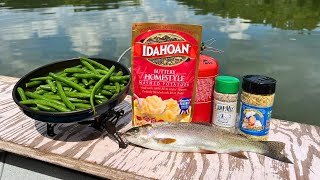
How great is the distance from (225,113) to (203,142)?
28 centimetres

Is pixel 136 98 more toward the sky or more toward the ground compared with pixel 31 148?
more toward the sky

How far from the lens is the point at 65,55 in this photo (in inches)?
444

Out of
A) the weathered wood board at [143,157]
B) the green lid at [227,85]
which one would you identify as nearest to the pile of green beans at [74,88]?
the weathered wood board at [143,157]

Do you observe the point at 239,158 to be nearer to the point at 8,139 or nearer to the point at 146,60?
the point at 146,60

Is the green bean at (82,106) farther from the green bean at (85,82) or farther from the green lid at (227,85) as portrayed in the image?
the green lid at (227,85)

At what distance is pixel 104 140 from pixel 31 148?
0.51 metres

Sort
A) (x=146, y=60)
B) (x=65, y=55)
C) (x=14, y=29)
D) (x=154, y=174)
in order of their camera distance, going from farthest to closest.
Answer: (x=14, y=29), (x=65, y=55), (x=146, y=60), (x=154, y=174)

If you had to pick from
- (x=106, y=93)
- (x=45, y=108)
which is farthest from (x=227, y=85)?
(x=45, y=108)

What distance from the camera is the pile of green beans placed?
2.27 metres

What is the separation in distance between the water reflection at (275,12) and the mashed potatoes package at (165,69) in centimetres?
1626

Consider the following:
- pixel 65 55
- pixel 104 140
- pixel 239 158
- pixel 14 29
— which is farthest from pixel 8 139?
pixel 14 29

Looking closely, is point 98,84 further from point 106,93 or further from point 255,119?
point 255,119

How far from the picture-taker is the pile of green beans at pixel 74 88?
227cm

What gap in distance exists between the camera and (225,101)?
236 cm
